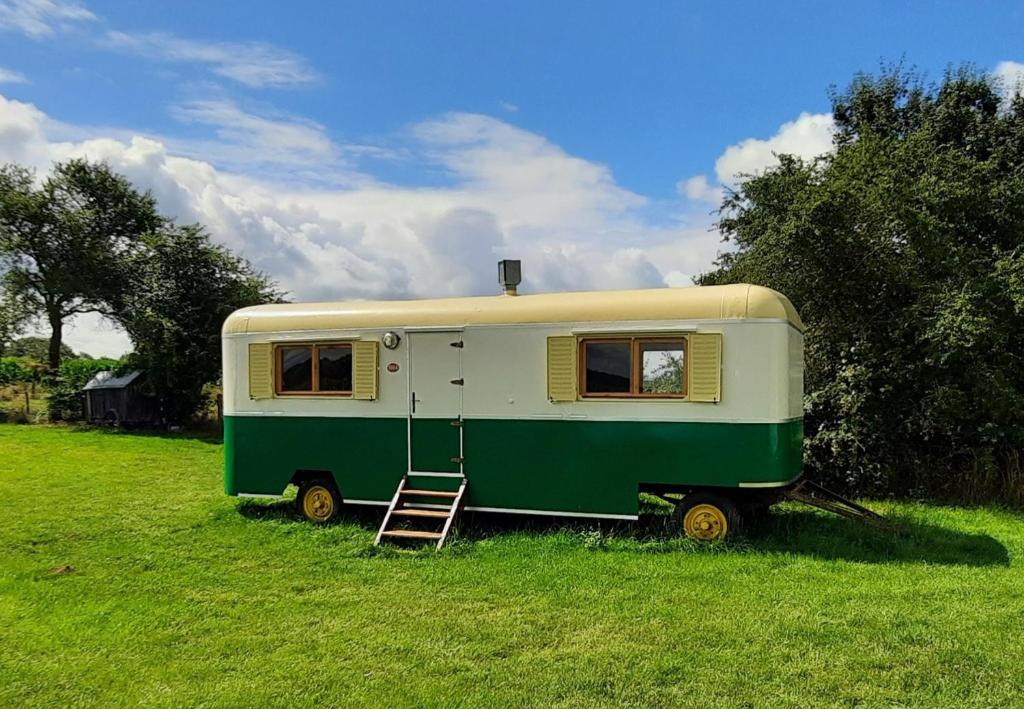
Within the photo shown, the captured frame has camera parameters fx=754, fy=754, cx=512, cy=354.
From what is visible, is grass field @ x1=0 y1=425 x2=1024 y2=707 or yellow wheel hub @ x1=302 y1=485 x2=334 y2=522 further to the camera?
yellow wheel hub @ x1=302 y1=485 x2=334 y2=522

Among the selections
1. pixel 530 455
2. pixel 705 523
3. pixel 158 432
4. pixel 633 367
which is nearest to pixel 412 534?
pixel 530 455

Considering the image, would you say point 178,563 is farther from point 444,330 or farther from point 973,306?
point 973,306

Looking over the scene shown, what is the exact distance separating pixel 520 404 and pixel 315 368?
272 centimetres

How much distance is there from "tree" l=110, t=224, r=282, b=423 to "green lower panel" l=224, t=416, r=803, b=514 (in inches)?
476

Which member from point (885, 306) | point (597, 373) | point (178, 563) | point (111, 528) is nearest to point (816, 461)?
point (885, 306)

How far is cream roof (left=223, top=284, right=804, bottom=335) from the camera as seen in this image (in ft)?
25.8

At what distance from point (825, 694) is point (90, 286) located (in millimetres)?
23508

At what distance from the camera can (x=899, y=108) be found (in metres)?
14.9

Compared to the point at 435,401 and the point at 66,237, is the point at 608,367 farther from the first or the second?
the point at 66,237

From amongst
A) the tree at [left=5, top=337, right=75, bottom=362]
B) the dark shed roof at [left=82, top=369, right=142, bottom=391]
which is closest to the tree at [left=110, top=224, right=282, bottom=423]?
the dark shed roof at [left=82, top=369, right=142, bottom=391]

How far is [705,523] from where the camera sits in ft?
26.2

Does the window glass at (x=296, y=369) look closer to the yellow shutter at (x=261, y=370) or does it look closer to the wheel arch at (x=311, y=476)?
the yellow shutter at (x=261, y=370)

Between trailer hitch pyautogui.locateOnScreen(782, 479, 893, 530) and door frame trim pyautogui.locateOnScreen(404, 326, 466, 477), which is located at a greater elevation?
door frame trim pyautogui.locateOnScreen(404, 326, 466, 477)

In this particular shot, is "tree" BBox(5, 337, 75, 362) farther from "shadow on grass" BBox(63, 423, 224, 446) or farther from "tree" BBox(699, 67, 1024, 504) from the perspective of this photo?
"tree" BBox(699, 67, 1024, 504)
